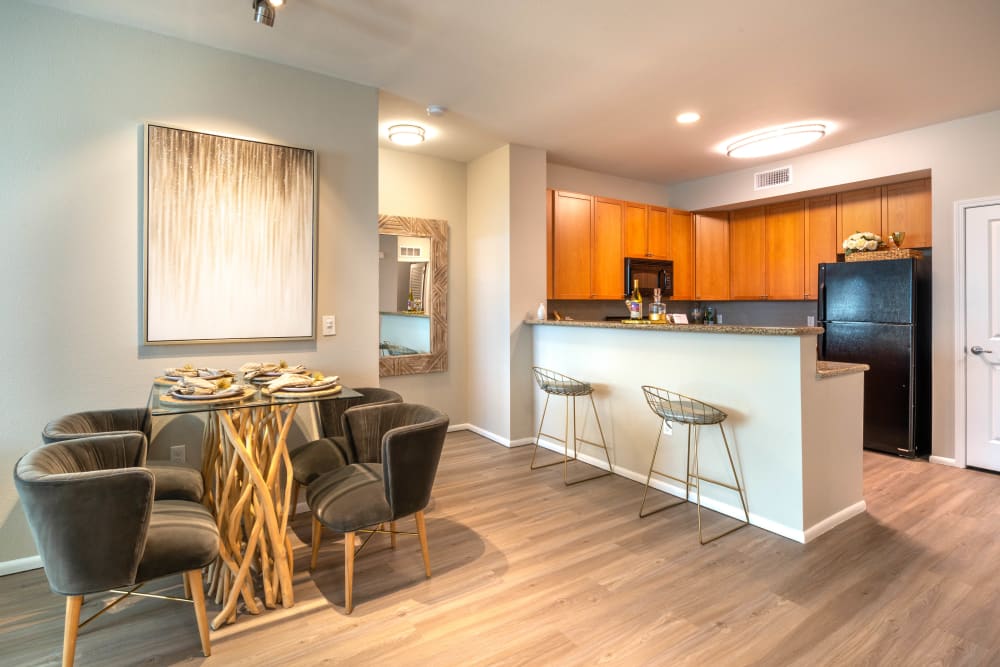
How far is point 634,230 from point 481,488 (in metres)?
3.37

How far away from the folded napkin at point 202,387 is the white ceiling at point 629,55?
1.84 metres

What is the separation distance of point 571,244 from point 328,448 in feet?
10.5

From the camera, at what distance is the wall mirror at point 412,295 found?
4.71 m

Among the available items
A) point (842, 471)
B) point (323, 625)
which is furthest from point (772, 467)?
point (323, 625)

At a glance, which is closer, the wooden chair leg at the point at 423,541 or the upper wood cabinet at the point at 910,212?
the wooden chair leg at the point at 423,541

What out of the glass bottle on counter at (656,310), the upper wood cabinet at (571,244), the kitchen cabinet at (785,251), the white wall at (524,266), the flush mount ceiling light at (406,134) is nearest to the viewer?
the flush mount ceiling light at (406,134)

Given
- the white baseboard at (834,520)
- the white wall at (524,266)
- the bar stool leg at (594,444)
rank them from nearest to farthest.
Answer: the white baseboard at (834,520), the bar stool leg at (594,444), the white wall at (524,266)

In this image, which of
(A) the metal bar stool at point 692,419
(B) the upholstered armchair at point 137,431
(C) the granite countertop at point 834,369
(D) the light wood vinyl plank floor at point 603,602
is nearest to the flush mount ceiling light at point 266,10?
(B) the upholstered armchair at point 137,431

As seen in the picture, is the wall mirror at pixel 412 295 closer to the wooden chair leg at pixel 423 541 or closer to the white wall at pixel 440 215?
the white wall at pixel 440 215

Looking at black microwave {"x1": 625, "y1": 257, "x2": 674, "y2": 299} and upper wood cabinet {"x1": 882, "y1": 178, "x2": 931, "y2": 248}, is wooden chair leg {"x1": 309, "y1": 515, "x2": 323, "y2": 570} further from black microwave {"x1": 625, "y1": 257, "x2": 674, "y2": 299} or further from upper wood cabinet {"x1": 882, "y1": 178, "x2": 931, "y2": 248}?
Answer: upper wood cabinet {"x1": 882, "y1": 178, "x2": 931, "y2": 248}

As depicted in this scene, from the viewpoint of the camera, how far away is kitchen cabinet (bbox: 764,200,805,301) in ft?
17.8

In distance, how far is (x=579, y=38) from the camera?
9.28 ft

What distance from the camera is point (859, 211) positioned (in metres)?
4.94

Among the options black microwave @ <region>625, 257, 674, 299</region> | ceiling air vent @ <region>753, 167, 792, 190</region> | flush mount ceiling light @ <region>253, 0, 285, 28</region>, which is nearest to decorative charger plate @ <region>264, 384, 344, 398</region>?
flush mount ceiling light @ <region>253, 0, 285, 28</region>
